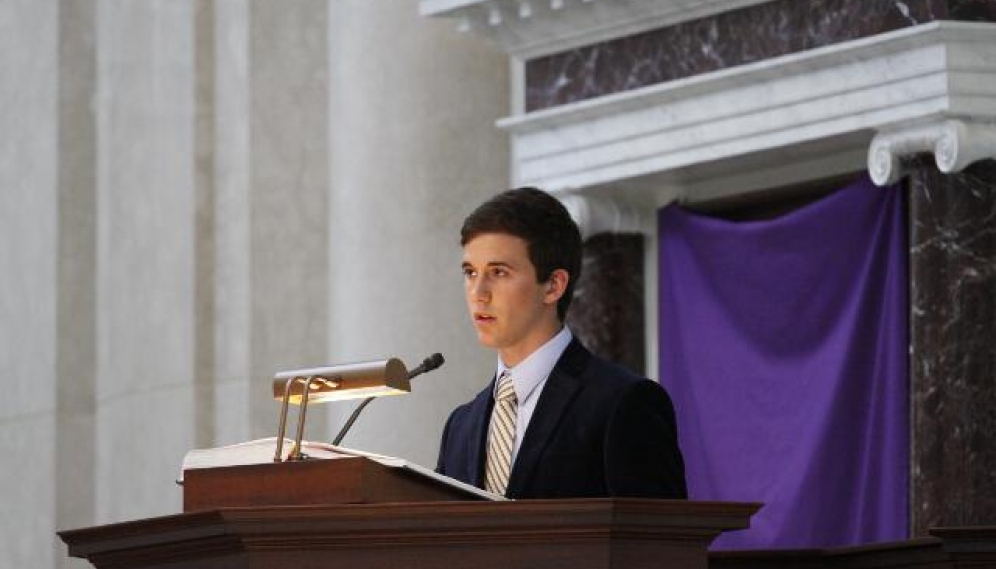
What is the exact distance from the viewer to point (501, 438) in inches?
192

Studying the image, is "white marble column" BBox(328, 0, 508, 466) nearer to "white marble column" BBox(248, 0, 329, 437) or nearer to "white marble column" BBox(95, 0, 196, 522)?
"white marble column" BBox(248, 0, 329, 437)

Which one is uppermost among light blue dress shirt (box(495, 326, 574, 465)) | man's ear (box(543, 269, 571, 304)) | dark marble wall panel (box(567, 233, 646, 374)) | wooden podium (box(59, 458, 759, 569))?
dark marble wall panel (box(567, 233, 646, 374))

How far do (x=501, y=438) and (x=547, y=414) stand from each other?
0.17m

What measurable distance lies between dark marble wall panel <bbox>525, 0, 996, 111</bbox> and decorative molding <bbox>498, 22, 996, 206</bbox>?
91mm

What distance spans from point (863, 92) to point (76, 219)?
14.0 ft

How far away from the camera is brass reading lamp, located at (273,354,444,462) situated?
14.7 ft

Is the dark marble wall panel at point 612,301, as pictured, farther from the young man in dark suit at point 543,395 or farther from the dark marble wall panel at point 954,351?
the young man in dark suit at point 543,395

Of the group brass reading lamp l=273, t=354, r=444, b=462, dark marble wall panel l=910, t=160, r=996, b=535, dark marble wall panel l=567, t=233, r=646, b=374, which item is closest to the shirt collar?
brass reading lamp l=273, t=354, r=444, b=462

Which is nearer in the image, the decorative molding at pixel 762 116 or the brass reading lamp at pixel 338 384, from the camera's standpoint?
the brass reading lamp at pixel 338 384

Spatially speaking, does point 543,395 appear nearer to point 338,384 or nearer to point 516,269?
point 516,269

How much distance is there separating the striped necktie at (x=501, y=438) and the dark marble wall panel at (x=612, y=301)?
4312mm

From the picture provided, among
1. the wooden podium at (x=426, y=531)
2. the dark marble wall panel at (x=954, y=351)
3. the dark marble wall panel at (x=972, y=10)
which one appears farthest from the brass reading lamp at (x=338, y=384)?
the dark marble wall panel at (x=972, y=10)

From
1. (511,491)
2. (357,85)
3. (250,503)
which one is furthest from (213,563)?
(357,85)

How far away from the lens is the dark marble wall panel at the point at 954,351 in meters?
7.82
